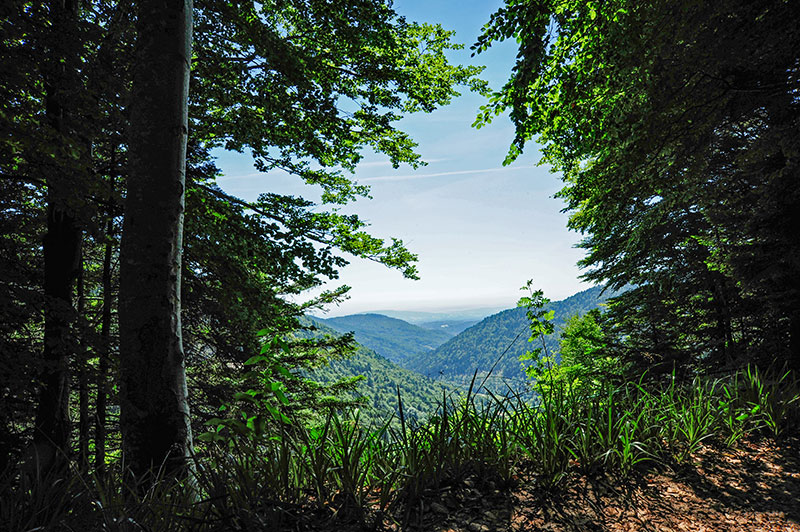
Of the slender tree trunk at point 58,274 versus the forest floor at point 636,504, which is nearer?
the forest floor at point 636,504

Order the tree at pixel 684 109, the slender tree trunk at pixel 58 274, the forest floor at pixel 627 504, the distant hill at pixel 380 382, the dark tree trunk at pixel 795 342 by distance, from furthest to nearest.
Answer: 1. the distant hill at pixel 380 382
2. the dark tree trunk at pixel 795 342
3. the tree at pixel 684 109
4. the slender tree trunk at pixel 58 274
5. the forest floor at pixel 627 504

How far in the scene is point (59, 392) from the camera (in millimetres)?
4508

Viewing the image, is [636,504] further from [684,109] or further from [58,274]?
[58,274]

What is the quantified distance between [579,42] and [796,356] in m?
5.43

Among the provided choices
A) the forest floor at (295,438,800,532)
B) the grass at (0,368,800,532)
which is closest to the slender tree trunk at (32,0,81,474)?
the grass at (0,368,800,532)

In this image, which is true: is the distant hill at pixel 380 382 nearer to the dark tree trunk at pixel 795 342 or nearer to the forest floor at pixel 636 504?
the dark tree trunk at pixel 795 342

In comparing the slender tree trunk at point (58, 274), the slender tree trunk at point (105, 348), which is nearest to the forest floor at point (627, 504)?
the slender tree trunk at point (105, 348)

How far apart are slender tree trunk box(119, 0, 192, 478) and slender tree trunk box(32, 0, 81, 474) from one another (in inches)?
51.2

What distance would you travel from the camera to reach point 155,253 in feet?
7.26

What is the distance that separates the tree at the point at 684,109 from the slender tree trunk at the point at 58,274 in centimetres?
445

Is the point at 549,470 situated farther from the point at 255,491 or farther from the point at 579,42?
the point at 579,42

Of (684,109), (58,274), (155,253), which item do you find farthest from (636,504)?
(58,274)

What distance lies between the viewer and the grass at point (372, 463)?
5.33 feet

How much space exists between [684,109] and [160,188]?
18.4 ft
